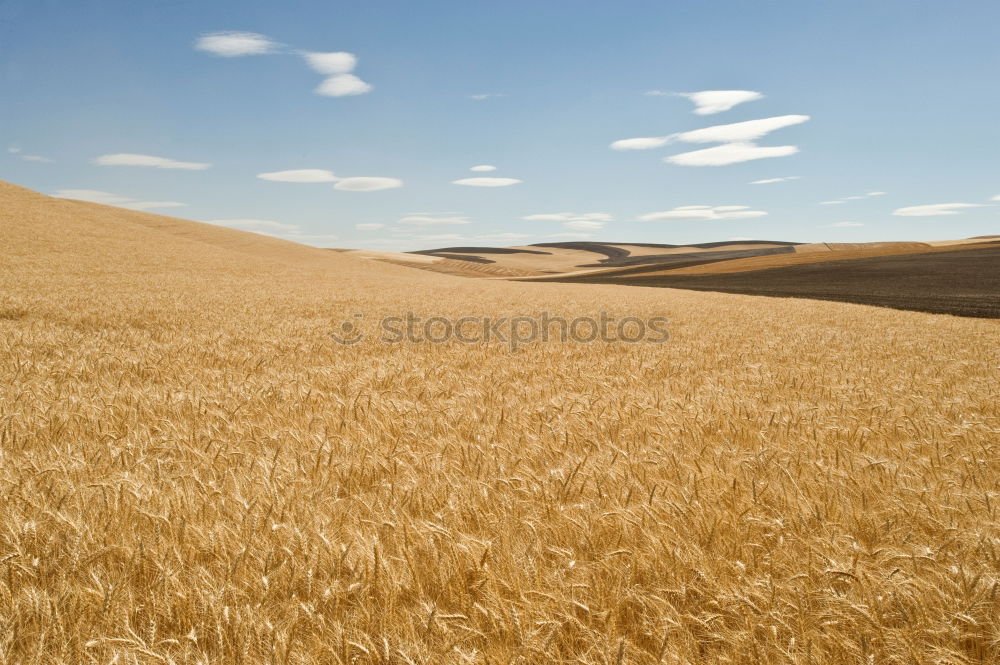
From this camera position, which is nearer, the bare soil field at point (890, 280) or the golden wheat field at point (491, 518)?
the golden wheat field at point (491, 518)

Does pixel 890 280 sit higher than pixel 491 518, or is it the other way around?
pixel 890 280

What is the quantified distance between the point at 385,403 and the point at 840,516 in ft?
10.4

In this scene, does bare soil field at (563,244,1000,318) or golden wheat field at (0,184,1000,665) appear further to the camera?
bare soil field at (563,244,1000,318)

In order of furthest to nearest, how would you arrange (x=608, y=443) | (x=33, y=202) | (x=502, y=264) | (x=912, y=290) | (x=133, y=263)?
(x=502, y=264), (x=33, y=202), (x=912, y=290), (x=133, y=263), (x=608, y=443)

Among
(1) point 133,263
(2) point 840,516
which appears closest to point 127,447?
(2) point 840,516

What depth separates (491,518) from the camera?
7.21 feet

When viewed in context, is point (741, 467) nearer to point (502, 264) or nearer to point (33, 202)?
point (33, 202)

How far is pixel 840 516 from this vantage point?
2252 mm

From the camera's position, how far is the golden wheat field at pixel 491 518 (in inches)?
58.0

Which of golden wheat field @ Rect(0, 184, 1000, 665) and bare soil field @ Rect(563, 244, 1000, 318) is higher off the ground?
bare soil field @ Rect(563, 244, 1000, 318)

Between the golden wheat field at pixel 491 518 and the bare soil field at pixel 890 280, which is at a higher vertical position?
the bare soil field at pixel 890 280

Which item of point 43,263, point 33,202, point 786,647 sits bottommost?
point 786,647

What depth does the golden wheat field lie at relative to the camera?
1.47 metres

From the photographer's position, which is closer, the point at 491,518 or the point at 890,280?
the point at 491,518
